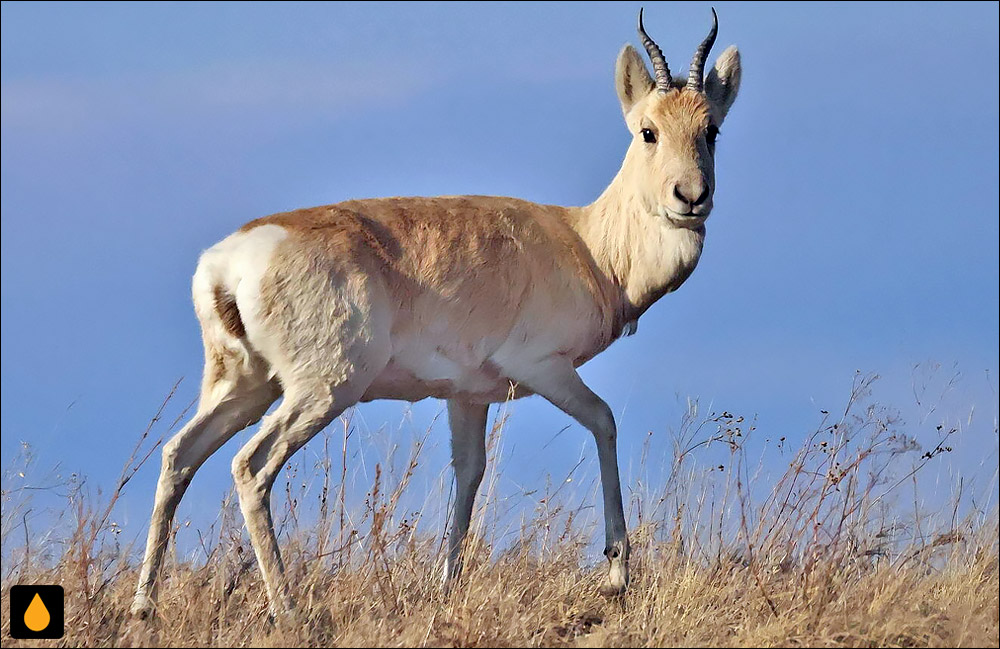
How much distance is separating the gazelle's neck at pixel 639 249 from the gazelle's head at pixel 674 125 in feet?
0.40

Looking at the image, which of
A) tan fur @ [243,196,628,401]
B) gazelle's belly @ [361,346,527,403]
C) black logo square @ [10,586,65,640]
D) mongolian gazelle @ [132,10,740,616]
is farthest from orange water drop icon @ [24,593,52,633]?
gazelle's belly @ [361,346,527,403]

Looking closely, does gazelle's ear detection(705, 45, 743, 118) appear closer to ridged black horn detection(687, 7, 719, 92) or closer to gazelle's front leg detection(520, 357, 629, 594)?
ridged black horn detection(687, 7, 719, 92)

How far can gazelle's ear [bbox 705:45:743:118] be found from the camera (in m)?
9.26

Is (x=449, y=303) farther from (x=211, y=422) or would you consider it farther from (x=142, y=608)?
(x=142, y=608)

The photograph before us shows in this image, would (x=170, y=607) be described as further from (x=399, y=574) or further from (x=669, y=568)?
(x=669, y=568)

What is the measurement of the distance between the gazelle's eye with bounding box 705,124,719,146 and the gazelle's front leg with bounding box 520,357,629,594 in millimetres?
1887

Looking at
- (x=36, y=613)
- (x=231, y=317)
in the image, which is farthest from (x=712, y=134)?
(x=36, y=613)

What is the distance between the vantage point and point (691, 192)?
8.39m

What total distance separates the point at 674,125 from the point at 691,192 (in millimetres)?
566

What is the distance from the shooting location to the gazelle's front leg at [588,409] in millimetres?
7992

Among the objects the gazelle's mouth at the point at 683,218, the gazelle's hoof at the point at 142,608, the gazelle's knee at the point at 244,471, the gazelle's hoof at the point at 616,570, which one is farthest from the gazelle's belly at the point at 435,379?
the gazelle's hoof at the point at 142,608

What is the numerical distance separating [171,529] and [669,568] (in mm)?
3049

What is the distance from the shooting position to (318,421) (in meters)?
7.76

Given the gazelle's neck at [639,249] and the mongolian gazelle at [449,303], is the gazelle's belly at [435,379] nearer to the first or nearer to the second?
the mongolian gazelle at [449,303]
